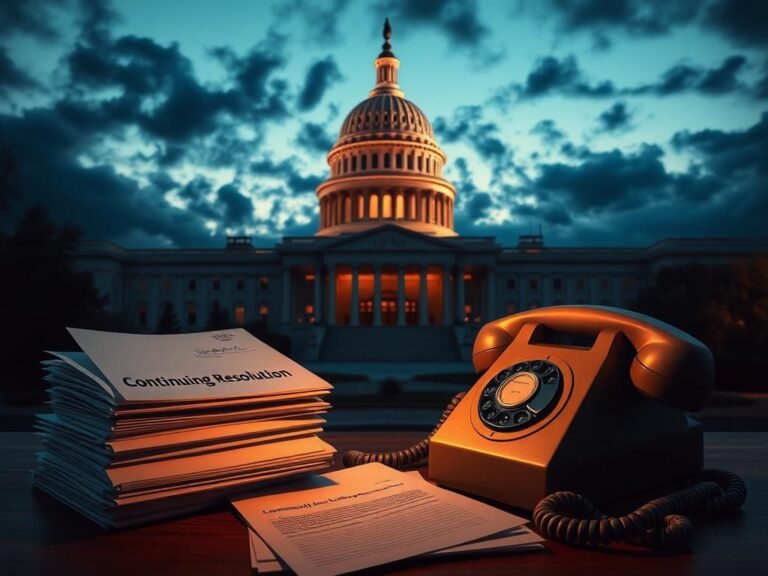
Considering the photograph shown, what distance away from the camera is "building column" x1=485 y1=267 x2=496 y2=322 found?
64250mm

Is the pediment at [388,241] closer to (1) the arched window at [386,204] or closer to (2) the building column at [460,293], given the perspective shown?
(2) the building column at [460,293]

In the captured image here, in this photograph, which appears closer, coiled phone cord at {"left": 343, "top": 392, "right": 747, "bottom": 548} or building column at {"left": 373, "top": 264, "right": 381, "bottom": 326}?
coiled phone cord at {"left": 343, "top": 392, "right": 747, "bottom": 548}

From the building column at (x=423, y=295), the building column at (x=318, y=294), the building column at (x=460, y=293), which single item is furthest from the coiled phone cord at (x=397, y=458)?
the building column at (x=460, y=293)

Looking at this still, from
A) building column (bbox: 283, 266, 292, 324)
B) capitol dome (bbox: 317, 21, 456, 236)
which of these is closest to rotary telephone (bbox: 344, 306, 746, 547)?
building column (bbox: 283, 266, 292, 324)

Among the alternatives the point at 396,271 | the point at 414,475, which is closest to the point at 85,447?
the point at 414,475

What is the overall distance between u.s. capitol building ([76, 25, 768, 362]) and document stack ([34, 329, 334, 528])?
54.1 metres

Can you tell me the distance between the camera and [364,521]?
1968 mm

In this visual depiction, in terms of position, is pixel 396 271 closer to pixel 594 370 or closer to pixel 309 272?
pixel 309 272

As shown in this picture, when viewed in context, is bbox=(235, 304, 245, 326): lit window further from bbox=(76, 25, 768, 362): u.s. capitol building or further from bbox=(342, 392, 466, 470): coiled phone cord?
bbox=(342, 392, 466, 470): coiled phone cord

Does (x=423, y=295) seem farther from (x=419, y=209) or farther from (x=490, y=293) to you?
(x=419, y=209)

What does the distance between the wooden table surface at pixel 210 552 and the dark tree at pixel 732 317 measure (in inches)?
1029

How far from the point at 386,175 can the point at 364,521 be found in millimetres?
72484

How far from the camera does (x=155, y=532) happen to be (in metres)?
2.03

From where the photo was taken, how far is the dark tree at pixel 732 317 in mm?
24297
